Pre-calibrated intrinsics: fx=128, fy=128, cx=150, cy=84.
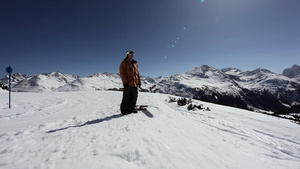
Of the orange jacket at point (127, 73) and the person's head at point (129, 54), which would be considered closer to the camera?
the orange jacket at point (127, 73)

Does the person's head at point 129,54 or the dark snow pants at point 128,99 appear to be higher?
the person's head at point 129,54

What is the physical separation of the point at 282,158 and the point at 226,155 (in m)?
1.73

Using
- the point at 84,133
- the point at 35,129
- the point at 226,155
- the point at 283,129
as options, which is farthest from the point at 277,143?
the point at 35,129

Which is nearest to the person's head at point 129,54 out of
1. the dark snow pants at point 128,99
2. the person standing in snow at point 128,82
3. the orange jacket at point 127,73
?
the person standing in snow at point 128,82

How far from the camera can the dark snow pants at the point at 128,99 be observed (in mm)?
5508

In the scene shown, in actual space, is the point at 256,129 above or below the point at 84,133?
below

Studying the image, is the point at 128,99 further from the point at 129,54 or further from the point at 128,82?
the point at 129,54

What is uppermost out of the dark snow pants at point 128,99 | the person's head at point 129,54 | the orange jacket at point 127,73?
the person's head at point 129,54

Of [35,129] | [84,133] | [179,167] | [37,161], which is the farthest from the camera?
[35,129]

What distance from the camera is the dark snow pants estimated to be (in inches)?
217

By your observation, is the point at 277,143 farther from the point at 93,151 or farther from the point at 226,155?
the point at 93,151

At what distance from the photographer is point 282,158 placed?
3355 millimetres

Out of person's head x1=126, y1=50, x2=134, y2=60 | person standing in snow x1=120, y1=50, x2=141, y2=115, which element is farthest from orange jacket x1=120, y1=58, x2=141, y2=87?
person's head x1=126, y1=50, x2=134, y2=60

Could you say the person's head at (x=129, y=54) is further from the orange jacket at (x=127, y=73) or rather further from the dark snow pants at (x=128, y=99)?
the dark snow pants at (x=128, y=99)
